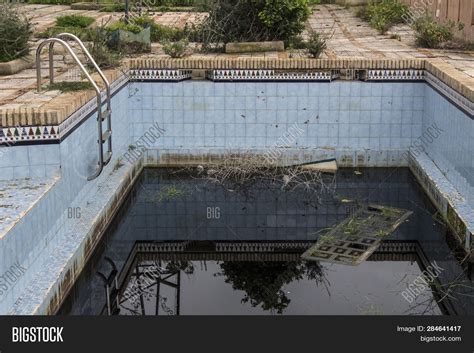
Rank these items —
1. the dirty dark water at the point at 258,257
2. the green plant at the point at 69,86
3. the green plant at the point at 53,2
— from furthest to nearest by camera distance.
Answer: the green plant at the point at 53,2 < the green plant at the point at 69,86 < the dirty dark water at the point at 258,257

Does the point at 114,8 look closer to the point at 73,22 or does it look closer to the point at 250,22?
the point at 73,22

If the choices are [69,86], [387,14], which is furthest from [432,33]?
[69,86]

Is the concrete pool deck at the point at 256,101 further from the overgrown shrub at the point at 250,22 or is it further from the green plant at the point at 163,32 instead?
the green plant at the point at 163,32

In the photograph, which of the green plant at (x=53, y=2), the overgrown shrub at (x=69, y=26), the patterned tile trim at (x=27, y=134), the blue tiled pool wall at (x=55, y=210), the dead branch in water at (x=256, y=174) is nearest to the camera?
the blue tiled pool wall at (x=55, y=210)

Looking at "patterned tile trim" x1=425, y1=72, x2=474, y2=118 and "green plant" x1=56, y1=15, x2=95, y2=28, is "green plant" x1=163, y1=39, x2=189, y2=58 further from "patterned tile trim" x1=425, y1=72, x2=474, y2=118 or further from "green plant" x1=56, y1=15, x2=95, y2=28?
"green plant" x1=56, y1=15, x2=95, y2=28

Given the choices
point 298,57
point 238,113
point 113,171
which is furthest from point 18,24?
point 298,57

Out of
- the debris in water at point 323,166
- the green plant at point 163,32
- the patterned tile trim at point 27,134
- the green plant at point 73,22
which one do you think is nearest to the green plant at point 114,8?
the green plant at point 73,22

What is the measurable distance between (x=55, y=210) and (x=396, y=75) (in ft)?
17.3

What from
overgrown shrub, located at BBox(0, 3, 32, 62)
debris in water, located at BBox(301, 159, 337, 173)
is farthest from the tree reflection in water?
overgrown shrub, located at BBox(0, 3, 32, 62)

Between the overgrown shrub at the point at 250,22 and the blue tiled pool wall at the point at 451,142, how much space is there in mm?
2857

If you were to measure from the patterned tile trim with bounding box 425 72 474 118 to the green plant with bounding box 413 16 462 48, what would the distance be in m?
2.11

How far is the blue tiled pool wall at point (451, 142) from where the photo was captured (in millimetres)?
7656

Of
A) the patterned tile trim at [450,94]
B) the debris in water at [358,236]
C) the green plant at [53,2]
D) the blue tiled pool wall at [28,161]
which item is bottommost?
the debris in water at [358,236]

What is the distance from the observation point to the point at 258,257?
7.04 meters
